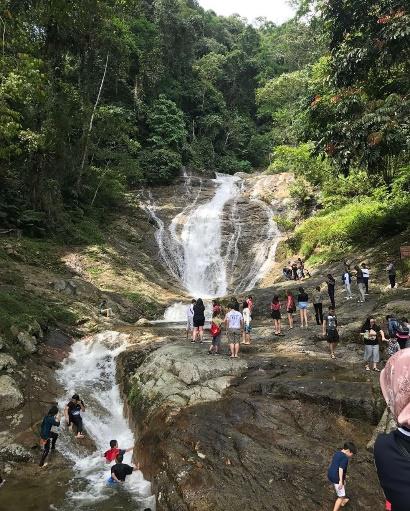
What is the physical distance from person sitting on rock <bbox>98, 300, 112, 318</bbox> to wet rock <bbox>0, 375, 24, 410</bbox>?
26.3 feet

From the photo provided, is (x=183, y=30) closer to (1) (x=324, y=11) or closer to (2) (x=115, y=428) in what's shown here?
(1) (x=324, y=11)

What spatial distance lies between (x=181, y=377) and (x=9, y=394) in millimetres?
4623

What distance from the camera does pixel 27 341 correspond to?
14.4 meters

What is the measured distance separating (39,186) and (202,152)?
97.7 feet

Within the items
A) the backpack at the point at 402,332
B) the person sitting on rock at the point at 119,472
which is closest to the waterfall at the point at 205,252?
the backpack at the point at 402,332

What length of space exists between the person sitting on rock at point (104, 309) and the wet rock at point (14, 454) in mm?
9989

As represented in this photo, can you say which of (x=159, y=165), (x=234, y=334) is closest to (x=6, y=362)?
(x=234, y=334)

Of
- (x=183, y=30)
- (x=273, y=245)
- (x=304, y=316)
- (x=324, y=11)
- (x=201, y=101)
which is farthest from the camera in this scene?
(x=201, y=101)

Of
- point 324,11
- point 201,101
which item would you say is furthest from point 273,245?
point 201,101

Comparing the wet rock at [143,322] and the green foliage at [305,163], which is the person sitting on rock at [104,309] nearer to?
the wet rock at [143,322]

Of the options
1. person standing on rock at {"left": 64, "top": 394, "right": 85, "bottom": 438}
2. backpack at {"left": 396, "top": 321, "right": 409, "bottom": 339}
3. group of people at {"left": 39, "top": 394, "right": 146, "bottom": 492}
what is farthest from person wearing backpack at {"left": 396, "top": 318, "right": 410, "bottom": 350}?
person standing on rock at {"left": 64, "top": 394, "right": 85, "bottom": 438}

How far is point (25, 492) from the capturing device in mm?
8812

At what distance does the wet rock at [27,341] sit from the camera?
1416 cm

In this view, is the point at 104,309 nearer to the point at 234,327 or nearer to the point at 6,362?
the point at 6,362
